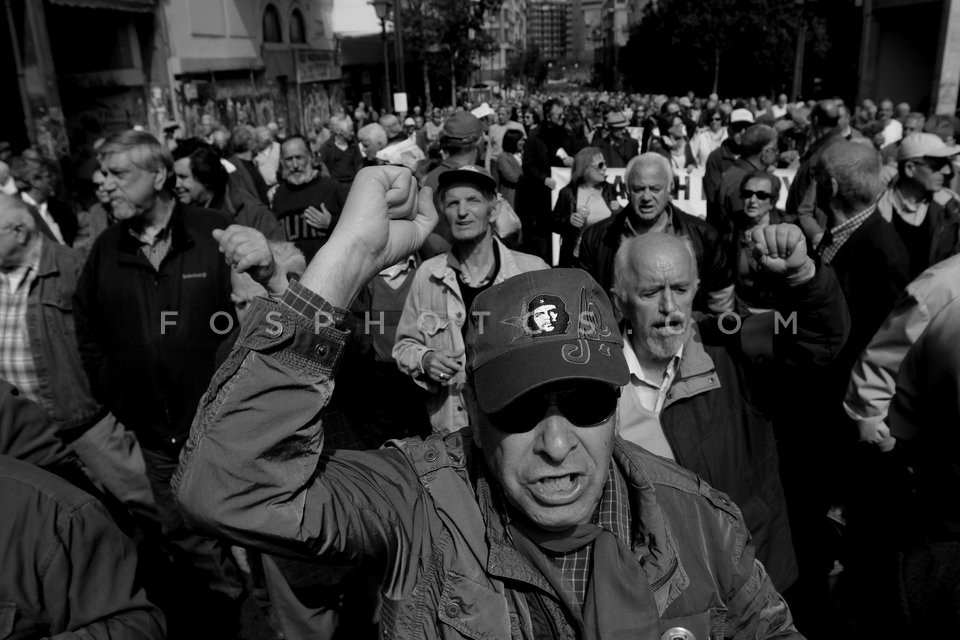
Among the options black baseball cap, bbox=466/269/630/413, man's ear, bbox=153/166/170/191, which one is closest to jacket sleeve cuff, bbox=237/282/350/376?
black baseball cap, bbox=466/269/630/413

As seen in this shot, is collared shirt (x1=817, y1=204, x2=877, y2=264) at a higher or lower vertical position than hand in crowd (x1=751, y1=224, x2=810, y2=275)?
lower

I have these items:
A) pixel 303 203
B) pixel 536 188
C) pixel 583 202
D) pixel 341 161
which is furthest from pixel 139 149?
pixel 341 161

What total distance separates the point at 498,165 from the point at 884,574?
24.8ft

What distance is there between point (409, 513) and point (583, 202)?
4826mm

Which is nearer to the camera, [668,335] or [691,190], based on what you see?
[668,335]

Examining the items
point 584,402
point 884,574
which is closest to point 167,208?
point 584,402

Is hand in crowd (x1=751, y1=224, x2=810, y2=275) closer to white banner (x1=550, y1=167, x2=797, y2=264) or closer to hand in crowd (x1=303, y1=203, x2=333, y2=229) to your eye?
hand in crowd (x1=303, y1=203, x2=333, y2=229)

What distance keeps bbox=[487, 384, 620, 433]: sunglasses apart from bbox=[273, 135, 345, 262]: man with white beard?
472 cm

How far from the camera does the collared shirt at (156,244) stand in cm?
361

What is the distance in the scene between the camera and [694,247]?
4238 mm

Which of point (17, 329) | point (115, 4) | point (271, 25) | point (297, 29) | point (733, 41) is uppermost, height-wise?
point (733, 41)

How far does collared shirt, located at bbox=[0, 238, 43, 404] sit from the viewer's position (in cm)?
383

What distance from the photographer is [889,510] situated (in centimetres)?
304
